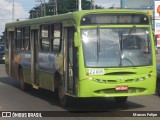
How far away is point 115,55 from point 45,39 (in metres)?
3.88

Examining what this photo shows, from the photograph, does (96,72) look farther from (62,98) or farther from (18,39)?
(18,39)

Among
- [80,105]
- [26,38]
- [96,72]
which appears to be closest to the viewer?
[96,72]

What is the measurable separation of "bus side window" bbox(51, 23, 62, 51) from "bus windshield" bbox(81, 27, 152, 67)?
6.06 ft

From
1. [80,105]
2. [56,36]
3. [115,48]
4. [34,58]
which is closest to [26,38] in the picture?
[34,58]

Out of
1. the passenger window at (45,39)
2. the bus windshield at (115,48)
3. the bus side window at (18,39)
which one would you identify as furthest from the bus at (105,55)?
the bus side window at (18,39)

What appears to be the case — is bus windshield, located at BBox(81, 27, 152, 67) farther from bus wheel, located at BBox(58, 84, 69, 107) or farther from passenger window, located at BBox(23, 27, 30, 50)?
passenger window, located at BBox(23, 27, 30, 50)

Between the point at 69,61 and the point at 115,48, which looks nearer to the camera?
the point at 115,48

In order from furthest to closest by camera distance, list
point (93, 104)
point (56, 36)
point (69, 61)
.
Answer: point (56, 36)
point (93, 104)
point (69, 61)

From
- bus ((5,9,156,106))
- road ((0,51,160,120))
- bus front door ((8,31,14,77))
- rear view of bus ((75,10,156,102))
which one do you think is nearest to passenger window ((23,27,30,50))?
road ((0,51,160,120))

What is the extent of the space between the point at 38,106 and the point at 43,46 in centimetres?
272

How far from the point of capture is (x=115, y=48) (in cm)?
1297

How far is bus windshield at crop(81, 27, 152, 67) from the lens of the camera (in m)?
12.8

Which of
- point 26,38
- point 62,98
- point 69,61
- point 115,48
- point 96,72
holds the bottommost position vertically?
point 62,98

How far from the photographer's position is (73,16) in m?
13.4
